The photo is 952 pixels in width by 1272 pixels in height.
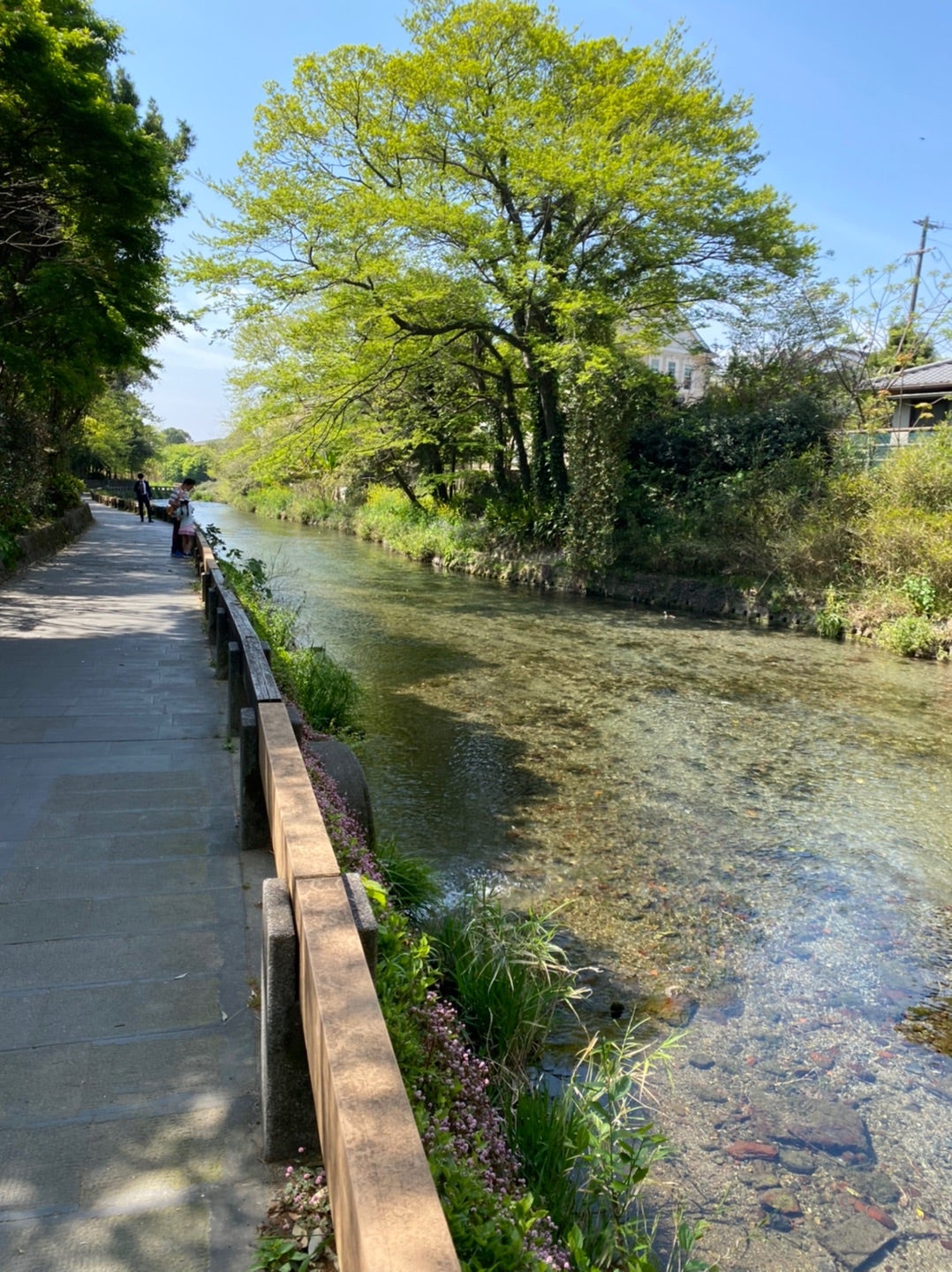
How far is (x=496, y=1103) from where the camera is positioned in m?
3.47

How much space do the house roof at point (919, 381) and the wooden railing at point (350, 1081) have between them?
77.6ft

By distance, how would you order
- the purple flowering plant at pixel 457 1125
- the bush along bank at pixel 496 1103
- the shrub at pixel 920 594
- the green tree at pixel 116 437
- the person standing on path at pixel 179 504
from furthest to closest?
the green tree at pixel 116 437 < the person standing on path at pixel 179 504 < the shrub at pixel 920 594 < the bush along bank at pixel 496 1103 < the purple flowering plant at pixel 457 1125

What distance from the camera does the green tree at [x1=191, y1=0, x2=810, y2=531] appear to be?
17516 mm

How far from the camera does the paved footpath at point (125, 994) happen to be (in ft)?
7.01

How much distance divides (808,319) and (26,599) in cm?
2162

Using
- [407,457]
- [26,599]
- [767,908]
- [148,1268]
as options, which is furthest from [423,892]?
[407,457]

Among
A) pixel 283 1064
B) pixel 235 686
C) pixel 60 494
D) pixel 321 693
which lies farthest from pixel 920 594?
pixel 60 494

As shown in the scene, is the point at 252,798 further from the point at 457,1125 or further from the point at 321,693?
the point at 321,693

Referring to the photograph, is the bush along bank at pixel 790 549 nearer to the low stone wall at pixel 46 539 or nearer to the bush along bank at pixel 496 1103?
the low stone wall at pixel 46 539

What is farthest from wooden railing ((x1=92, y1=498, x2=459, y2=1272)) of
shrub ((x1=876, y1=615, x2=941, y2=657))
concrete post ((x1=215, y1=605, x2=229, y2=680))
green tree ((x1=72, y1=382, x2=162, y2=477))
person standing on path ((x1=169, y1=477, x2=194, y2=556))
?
green tree ((x1=72, y1=382, x2=162, y2=477))

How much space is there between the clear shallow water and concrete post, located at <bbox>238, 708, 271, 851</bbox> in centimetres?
179

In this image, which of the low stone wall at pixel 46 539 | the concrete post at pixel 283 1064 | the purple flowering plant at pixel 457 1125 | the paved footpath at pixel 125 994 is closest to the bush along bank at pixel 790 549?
the low stone wall at pixel 46 539

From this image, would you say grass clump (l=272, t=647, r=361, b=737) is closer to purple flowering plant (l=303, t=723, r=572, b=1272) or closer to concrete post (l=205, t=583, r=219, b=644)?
concrete post (l=205, t=583, r=219, b=644)

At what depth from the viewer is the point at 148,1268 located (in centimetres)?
199
